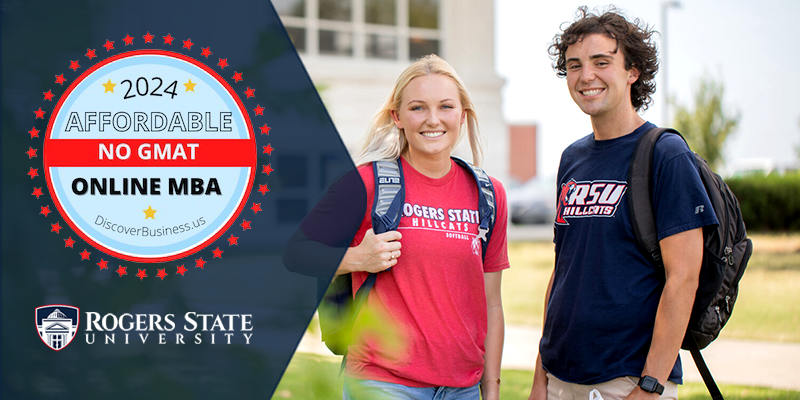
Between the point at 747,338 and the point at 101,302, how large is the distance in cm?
701

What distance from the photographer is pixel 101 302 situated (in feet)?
5.05

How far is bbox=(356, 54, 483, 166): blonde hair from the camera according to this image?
A: 217 cm

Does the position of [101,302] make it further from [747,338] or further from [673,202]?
[747,338]

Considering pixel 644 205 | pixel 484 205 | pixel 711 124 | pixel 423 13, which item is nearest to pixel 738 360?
pixel 644 205

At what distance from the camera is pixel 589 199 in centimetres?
226

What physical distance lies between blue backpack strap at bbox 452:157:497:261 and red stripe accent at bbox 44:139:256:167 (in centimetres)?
82

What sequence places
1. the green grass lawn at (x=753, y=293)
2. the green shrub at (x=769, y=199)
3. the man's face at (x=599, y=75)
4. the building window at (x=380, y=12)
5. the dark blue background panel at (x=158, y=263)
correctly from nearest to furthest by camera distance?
the dark blue background panel at (x=158, y=263) → the man's face at (x=599, y=75) → the green grass lawn at (x=753, y=293) → the building window at (x=380, y=12) → the green shrub at (x=769, y=199)

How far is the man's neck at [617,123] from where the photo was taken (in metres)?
2.30

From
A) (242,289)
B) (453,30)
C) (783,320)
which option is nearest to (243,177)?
(242,289)

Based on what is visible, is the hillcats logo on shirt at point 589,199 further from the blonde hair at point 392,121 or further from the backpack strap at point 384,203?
the backpack strap at point 384,203

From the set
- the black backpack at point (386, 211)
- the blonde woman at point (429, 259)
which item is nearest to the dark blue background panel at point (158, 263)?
the black backpack at point (386, 211)

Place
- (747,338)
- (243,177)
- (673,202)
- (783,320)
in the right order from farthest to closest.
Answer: (783,320) → (747,338) → (673,202) → (243,177)

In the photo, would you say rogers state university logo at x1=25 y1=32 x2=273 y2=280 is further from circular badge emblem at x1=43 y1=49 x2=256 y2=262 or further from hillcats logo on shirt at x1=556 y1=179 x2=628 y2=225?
hillcats logo on shirt at x1=556 y1=179 x2=628 y2=225

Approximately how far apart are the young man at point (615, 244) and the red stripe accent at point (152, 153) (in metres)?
1.14
